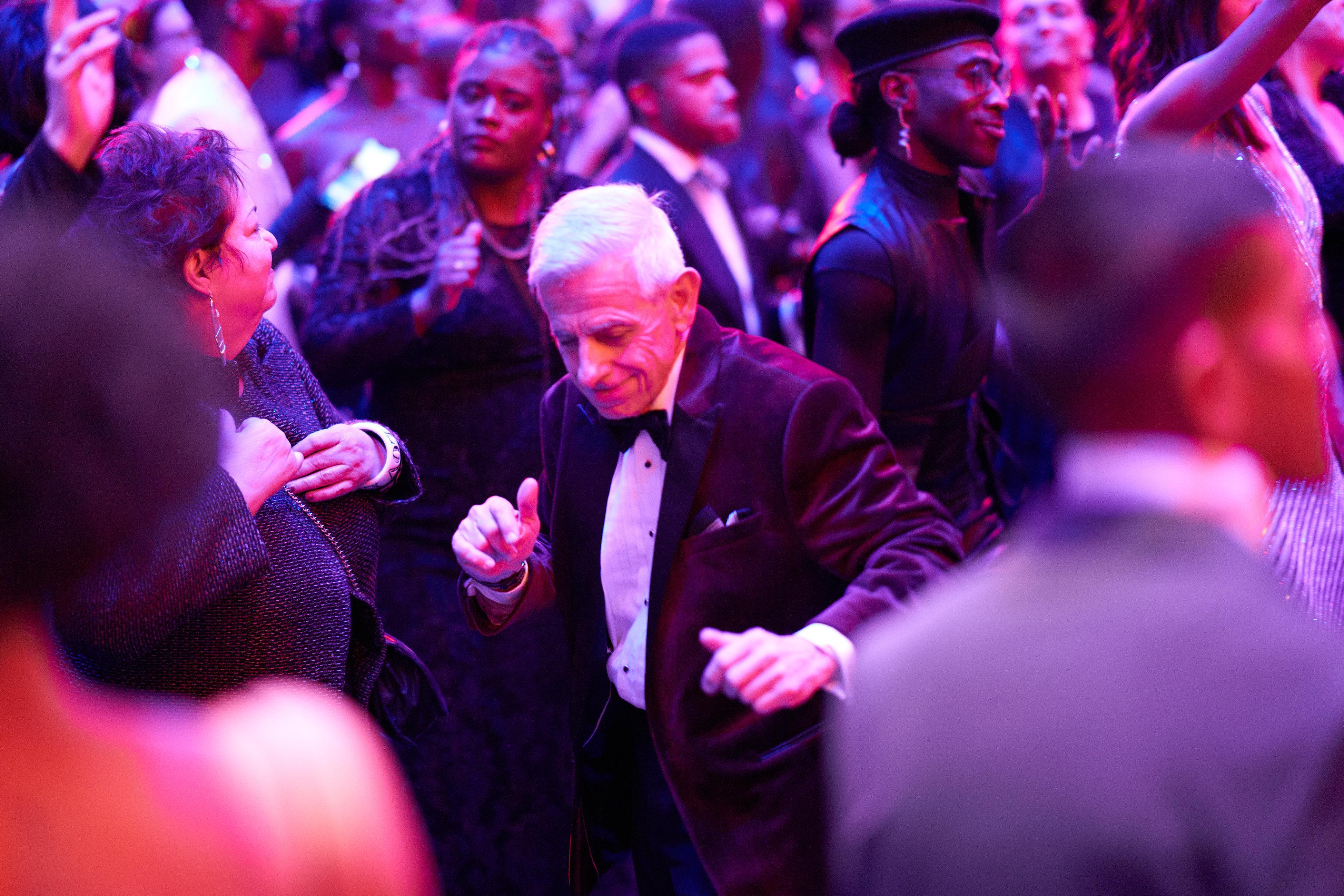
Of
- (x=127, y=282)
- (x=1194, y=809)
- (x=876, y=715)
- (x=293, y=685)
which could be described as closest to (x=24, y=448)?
(x=127, y=282)

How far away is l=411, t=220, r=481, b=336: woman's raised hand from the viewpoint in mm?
3529

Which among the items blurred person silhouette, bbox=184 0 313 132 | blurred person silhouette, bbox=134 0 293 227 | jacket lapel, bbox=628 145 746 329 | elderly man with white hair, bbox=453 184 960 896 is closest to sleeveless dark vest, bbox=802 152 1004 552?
jacket lapel, bbox=628 145 746 329

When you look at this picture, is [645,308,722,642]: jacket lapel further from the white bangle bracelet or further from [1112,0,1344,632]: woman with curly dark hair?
[1112,0,1344,632]: woman with curly dark hair

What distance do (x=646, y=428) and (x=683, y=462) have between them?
98 mm

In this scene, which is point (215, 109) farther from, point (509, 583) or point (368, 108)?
point (509, 583)

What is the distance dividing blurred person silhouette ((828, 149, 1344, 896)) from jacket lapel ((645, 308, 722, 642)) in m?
1.12

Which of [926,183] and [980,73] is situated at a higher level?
[980,73]

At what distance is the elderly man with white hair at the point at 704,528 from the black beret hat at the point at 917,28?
1375mm

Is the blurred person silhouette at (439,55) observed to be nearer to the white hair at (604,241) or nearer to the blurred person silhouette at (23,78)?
the blurred person silhouette at (23,78)

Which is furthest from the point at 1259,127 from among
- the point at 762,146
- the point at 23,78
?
the point at 762,146

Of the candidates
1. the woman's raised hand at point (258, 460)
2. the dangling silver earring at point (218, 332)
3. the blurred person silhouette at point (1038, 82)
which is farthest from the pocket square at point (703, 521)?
the blurred person silhouette at point (1038, 82)

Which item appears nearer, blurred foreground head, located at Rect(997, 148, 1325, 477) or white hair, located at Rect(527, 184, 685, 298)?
blurred foreground head, located at Rect(997, 148, 1325, 477)

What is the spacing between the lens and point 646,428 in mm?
2520

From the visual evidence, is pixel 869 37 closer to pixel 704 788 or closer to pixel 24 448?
pixel 704 788
